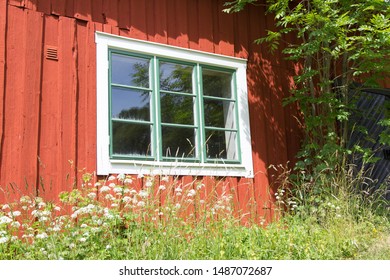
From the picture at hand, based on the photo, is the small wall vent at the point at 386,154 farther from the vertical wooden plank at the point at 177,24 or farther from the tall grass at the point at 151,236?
the vertical wooden plank at the point at 177,24

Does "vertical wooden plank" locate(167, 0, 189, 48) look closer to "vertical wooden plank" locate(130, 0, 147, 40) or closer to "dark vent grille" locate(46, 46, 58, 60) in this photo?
"vertical wooden plank" locate(130, 0, 147, 40)

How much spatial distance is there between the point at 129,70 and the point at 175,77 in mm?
675

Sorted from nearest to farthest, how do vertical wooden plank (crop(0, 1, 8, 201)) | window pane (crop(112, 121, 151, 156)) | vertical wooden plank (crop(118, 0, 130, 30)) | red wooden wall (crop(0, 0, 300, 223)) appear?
vertical wooden plank (crop(0, 1, 8, 201)) → red wooden wall (crop(0, 0, 300, 223)) → window pane (crop(112, 121, 151, 156)) → vertical wooden plank (crop(118, 0, 130, 30))

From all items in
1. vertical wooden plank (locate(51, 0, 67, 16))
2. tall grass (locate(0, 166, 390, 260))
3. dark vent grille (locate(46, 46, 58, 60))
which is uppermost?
vertical wooden plank (locate(51, 0, 67, 16))

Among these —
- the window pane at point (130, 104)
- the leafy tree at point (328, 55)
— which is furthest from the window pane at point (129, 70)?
the leafy tree at point (328, 55)

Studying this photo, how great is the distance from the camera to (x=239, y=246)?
414 cm

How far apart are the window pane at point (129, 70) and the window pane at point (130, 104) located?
11 centimetres

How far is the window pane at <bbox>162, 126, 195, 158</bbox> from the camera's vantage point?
5.85 metres

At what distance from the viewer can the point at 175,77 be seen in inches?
243

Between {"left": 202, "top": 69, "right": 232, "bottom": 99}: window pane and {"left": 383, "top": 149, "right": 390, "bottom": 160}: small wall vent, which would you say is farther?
{"left": 383, "top": 149, "right": 390, "bottom": 160}: small wall vent

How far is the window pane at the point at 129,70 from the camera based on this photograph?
18.8 ft

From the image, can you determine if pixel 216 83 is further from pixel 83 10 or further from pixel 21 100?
pixel 21 100

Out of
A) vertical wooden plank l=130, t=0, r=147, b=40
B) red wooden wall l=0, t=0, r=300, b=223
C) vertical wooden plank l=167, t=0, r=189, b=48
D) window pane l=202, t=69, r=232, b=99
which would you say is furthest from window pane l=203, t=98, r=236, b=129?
vertical wooden plank l=130, t=0, r=147, b=40

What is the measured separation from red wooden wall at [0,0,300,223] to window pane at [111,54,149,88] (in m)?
0.30
